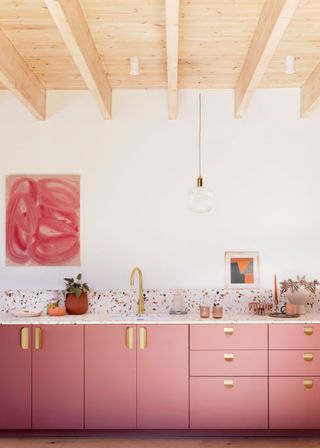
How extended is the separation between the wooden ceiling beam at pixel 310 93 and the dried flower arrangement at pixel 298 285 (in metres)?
1.48

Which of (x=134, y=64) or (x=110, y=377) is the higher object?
(x=134, y=64)

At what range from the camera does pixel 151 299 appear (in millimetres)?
4750

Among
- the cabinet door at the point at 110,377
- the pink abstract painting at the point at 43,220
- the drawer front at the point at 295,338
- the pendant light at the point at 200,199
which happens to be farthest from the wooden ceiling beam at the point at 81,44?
the drawer front at the point at 295,338

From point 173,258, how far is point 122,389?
4.14 ft

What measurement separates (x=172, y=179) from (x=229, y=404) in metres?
2.00

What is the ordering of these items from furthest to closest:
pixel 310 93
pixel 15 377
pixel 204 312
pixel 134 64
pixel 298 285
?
pixel 298 285, pixel 310 93, pixel 204 312, pixel 15 377, pixel 134 64

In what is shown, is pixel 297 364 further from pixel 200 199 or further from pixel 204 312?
pixel 200 199

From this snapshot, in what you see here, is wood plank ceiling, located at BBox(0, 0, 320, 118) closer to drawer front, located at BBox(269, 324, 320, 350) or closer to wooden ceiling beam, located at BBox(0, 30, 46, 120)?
wooden ceiling beam, located at BBox(0, 30, 46, 120)

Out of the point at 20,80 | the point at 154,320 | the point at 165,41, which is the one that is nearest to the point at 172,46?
the point at 165,41

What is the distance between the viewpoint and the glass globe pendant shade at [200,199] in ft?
15.6

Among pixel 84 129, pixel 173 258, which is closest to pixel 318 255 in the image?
pixel 173 258

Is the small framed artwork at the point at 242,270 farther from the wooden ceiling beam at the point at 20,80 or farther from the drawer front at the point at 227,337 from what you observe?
the wooden ceiling beam at the point at 20,80

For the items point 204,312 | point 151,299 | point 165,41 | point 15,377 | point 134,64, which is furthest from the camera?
point 151,299

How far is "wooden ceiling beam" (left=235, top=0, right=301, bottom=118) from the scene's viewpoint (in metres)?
2.94
